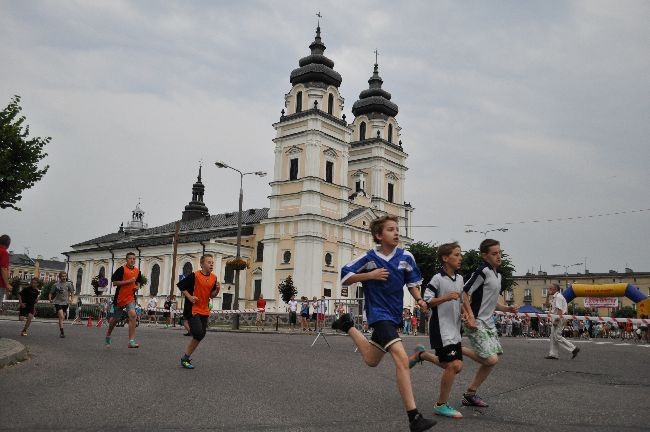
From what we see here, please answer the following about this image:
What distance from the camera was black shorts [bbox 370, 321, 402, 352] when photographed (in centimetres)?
516

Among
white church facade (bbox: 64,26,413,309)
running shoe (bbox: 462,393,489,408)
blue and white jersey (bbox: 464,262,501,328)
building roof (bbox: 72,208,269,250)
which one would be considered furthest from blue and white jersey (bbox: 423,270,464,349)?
building roof (bbox: 72,208,269,250)

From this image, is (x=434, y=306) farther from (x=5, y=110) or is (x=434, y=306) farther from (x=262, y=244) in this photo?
(x=262, y=244)

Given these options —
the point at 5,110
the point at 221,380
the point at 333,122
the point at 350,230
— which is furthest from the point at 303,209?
the point at 221,380

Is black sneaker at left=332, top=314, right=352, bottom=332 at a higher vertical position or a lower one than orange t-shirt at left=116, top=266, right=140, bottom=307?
lower

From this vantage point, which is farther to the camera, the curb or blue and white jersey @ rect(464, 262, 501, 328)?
the curb

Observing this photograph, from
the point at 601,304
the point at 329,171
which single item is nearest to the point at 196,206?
the point at 329,171

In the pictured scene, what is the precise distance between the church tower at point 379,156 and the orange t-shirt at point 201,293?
181ft

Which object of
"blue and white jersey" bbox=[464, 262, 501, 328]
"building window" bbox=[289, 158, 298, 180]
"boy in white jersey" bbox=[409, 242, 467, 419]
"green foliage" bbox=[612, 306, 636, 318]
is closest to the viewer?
"boy in white jersey" bbox=[409, 242, 467, 419]

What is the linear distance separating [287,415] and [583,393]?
4437mm

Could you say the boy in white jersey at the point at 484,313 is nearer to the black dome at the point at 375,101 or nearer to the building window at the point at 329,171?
the building window at the point at 329,171

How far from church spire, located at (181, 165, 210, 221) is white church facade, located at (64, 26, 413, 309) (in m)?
21.1

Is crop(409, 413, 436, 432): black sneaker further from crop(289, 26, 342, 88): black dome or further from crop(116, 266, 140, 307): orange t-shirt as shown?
crop(289, 26, 342, 88): black dome

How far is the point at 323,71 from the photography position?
195 feet

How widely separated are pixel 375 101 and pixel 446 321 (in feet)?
213
